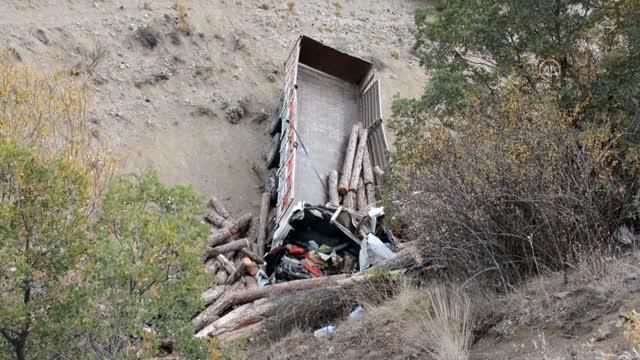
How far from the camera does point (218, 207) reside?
1616 cm

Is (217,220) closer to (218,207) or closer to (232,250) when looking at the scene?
(218,207)

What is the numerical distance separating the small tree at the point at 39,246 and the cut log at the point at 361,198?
9.11 meters

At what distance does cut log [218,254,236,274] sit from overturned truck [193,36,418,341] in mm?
21

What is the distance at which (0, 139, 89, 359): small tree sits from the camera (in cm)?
518

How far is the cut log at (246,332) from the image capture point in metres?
10.3

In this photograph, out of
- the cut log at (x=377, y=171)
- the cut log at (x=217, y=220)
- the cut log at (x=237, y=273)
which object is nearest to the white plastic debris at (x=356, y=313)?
the cut log at (x=237, y=273)

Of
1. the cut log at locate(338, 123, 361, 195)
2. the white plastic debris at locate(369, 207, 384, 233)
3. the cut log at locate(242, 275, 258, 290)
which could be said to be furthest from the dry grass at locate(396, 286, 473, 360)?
the cut log at locate(338, 123, 361, 195)

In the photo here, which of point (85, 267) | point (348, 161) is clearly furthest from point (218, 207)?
point (85, 267)

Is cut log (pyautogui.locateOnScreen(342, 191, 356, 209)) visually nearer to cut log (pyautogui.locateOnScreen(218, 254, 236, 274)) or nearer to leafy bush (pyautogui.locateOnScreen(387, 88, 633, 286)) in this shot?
cut log (pyautogui.locateOnScreen(218, 254, 236, 274))

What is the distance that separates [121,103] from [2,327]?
13.4m

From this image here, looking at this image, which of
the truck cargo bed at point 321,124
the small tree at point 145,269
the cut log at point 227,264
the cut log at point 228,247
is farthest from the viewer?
the truck cargo bed at point 321,124

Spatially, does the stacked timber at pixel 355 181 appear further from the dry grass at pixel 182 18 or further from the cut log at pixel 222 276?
the dry grass at pixel 182 18

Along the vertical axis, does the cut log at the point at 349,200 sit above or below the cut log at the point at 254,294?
above

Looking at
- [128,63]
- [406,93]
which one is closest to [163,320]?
[128,63]
